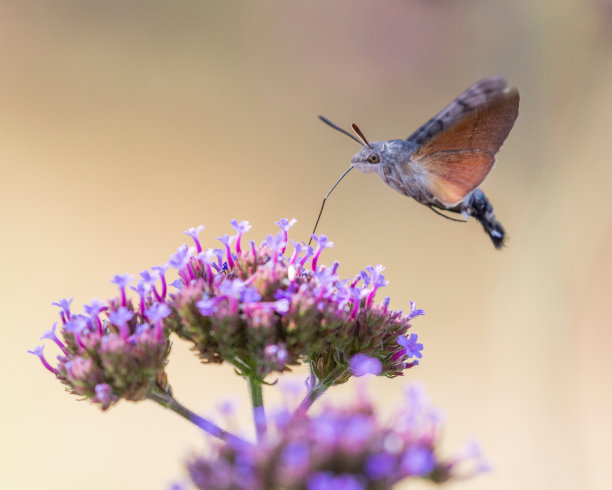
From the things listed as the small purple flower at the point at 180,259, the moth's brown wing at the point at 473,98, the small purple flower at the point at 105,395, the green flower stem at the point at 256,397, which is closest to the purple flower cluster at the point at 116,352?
the small purple flower at the point at 105,395

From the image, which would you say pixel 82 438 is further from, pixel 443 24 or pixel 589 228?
pixel 443 24

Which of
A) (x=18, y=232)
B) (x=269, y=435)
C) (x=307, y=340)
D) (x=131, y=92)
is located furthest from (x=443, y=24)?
(x=269, y=435)

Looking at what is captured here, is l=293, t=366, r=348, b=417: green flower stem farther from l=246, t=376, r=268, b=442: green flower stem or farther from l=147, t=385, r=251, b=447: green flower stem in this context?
l=147, t=385, r=251, b=447: green flower stem

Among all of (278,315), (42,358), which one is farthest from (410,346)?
(42,358)

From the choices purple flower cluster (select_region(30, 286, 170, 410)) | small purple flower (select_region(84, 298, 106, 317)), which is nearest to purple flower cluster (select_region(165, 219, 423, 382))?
purple flower cluster (select_region(30, 286, 170, 410))

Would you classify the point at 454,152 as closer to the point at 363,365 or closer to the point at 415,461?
the point at 363,365

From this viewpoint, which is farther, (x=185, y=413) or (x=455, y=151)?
(x=455, y=151)

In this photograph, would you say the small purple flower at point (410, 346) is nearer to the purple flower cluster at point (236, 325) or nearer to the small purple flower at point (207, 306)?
the purple flower cluster at point (236, 325)
